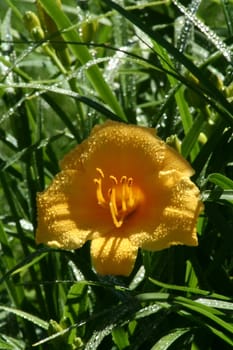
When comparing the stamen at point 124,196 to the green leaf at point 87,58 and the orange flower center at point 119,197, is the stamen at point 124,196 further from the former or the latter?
the green leaf at point 87,58

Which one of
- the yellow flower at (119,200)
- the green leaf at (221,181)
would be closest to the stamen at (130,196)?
the yellow flower at (119,200)

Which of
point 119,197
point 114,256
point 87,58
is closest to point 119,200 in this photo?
point 119,197

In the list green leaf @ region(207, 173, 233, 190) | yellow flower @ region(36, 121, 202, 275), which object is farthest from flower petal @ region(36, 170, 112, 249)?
green leaf @ region(207, 173, 233, 190)

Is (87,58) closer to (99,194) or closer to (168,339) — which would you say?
(99,194)

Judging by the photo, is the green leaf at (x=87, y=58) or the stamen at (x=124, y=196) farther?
the green leaf at (x=87, y=58)

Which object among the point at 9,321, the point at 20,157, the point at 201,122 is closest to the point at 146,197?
the point at 201,122

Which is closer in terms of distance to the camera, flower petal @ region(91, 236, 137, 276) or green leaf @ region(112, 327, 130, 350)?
flower petal @ region(91, 236, 137, 276)

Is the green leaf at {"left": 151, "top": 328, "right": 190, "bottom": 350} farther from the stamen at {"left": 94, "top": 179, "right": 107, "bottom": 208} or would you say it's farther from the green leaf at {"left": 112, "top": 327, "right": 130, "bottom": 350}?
the stamen at {"left": 94, "top": 179, "right": 107, "bottom": 208}
